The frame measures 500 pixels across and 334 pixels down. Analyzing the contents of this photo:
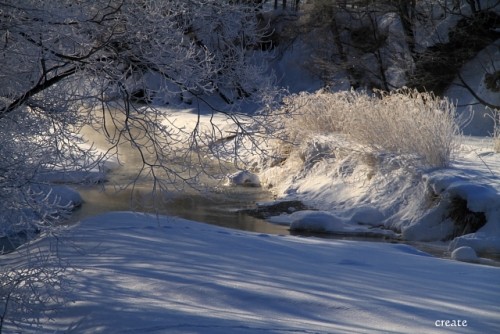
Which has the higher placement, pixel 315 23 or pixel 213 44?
pixel 315 23

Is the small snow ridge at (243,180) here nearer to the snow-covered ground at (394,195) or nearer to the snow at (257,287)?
the snow-covered ground at (394,195)

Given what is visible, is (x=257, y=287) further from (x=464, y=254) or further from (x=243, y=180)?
(x=243, y=180)

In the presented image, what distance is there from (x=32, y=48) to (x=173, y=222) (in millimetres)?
4599

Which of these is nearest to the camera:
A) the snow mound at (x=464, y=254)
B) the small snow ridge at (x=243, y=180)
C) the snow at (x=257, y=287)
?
the snow at (x=257, y=287)

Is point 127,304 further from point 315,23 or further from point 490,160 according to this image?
point 315,23

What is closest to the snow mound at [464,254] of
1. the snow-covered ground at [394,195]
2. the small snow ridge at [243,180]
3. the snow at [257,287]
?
the snow-covered ground at [394,195]

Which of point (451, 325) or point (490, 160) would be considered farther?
point (490, 160)

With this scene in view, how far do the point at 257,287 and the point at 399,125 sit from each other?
776cm

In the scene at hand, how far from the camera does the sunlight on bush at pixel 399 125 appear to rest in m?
12.5

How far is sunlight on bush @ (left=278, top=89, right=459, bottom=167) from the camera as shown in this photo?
12.5m

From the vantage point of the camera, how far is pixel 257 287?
5.81 m

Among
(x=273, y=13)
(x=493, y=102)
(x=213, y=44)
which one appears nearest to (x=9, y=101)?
(x=213, y=44)

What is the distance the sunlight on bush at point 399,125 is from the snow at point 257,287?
384 centimetres

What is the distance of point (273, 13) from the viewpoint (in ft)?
90.7
